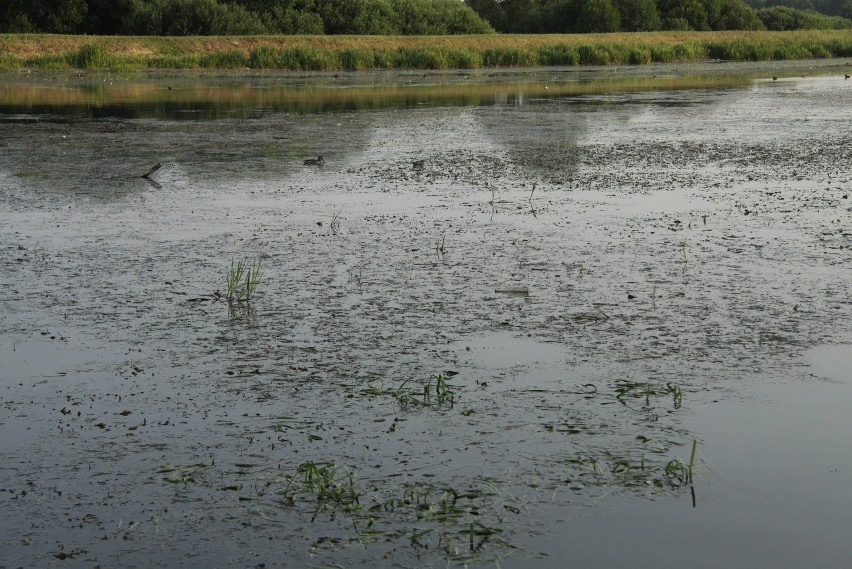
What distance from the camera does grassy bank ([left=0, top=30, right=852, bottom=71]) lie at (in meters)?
36.5

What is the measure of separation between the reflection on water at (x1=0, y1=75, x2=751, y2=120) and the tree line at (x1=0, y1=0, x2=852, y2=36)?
13.5m

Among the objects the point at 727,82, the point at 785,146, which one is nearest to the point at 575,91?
the point at 727,82

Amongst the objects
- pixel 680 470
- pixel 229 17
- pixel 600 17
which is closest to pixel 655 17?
pixel 600 17

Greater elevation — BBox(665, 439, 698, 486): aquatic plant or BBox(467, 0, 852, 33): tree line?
BBox(467, 0, 852, 33): tree line

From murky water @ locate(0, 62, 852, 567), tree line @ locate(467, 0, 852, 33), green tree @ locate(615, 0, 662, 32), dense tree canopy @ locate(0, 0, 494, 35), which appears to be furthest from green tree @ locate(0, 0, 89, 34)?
murky water @ locate(0, 62, 852, 567)

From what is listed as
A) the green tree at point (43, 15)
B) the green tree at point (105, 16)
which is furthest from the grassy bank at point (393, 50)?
the green tree at point (105, 16)

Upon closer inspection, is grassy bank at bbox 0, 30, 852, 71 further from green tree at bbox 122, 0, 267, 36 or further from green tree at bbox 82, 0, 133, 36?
green tree at bbox 82, 0, 133, 36

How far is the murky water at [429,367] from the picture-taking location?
3418 mm

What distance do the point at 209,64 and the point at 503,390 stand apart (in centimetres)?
3410

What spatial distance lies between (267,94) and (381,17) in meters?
28.1

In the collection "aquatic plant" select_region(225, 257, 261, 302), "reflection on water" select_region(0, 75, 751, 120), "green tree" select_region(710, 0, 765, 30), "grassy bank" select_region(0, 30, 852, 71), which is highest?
"green tree" select_region(710, 0, 765, 30)

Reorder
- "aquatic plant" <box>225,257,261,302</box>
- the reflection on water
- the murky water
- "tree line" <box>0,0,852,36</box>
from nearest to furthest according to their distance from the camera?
the murky water, "aquatic plant" <box>225,257,261,302</box>, the reflection on water, "tree line" <box>0,0,852,36</box>

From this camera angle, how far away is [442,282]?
21.2ft

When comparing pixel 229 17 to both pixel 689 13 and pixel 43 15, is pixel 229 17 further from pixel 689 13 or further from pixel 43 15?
pixel 689 13
